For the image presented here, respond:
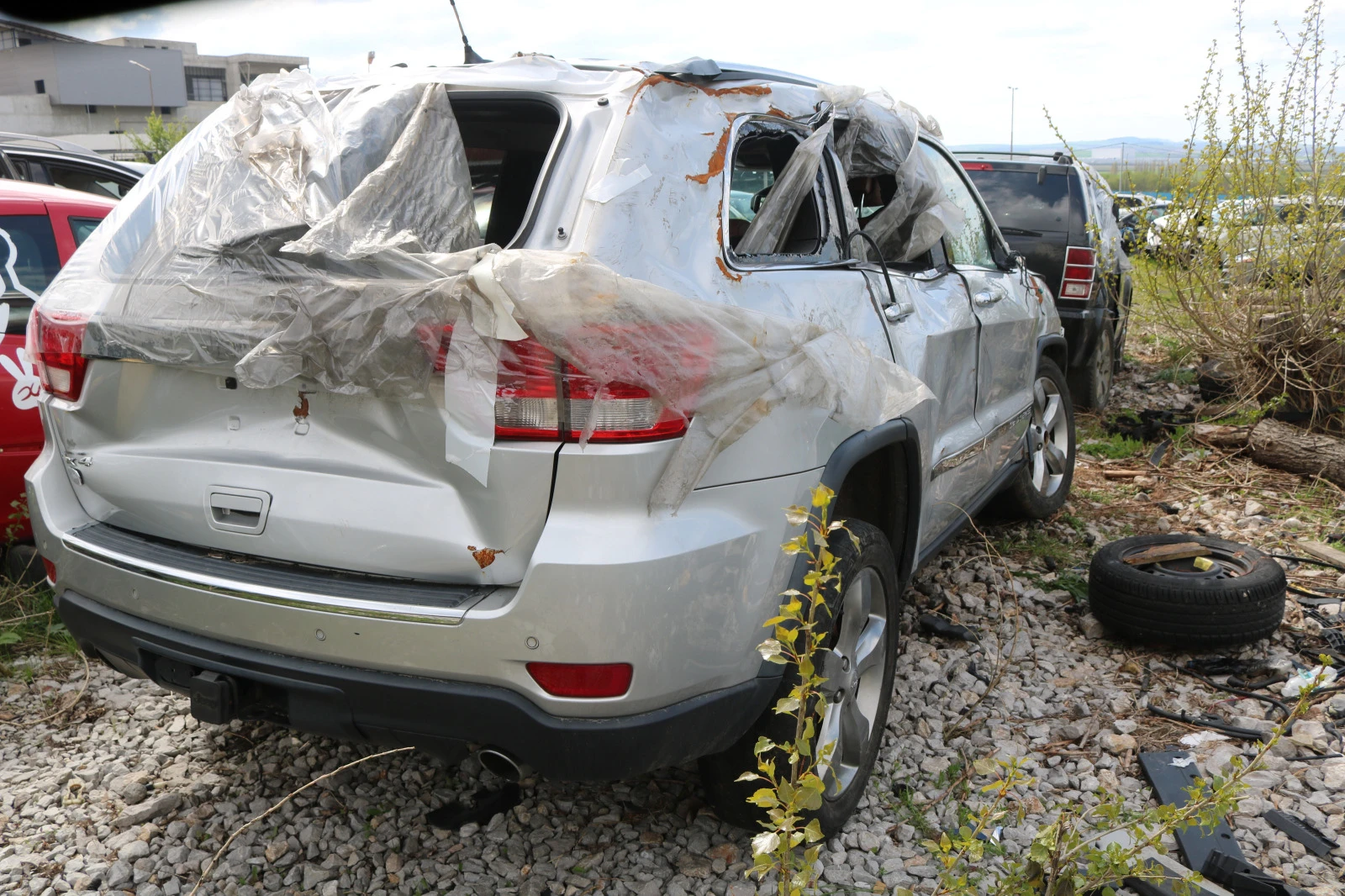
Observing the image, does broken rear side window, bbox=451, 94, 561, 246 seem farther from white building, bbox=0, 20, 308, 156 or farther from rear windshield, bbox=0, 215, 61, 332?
white building, bbox=0, 20, 308, 156

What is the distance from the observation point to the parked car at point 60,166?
22.2ft

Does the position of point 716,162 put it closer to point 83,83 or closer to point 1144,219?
point 1144,219

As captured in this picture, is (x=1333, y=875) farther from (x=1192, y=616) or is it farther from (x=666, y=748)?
(x=666, y=748)

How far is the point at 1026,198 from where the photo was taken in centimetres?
761

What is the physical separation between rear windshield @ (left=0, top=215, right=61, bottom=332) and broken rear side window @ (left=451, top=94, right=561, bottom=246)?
2053mm

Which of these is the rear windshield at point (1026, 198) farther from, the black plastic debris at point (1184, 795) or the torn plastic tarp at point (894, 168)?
the black plastic debris at point (1184, 795)

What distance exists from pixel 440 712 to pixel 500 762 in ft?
0.65

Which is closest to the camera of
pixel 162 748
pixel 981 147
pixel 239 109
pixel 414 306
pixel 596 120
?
pixel 414 306

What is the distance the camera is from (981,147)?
8.41 meters

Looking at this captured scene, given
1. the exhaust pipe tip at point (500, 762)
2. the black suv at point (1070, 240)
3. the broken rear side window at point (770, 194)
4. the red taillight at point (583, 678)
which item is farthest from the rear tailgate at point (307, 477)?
the black suv at point (1070, 240)

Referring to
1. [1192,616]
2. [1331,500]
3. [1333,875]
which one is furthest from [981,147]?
[1333,875]

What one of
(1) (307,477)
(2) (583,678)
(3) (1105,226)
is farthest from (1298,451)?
(1) (307,477)

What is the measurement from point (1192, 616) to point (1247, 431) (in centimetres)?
327

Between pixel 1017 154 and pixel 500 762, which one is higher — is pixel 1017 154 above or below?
above
